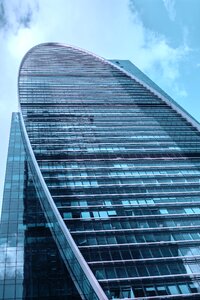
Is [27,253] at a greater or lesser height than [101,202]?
lesser

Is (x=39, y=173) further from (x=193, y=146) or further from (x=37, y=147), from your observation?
(x=193, y=146)

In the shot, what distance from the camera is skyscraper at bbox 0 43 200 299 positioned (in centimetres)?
4212

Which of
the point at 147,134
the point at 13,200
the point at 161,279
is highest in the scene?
the point at 147,134

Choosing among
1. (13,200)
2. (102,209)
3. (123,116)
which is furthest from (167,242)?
(123,116)

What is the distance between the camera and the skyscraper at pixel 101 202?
42.1 metres

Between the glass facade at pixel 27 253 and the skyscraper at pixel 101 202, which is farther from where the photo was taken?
the glass facade at pixel 27 253

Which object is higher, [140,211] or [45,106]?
[45,106]

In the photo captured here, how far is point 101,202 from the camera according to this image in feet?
177

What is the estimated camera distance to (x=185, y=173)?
209 feet

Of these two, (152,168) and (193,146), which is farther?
(193,146)

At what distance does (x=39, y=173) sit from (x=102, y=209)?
43.4 ft

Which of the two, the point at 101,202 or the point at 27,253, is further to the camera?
the point at 101,202

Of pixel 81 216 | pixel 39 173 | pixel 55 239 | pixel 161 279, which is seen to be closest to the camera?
pixel 161 279

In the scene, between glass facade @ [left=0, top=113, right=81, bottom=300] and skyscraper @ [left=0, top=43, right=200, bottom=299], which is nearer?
skyscraper @ [left=0, top=43, right=200, bottom=299]
